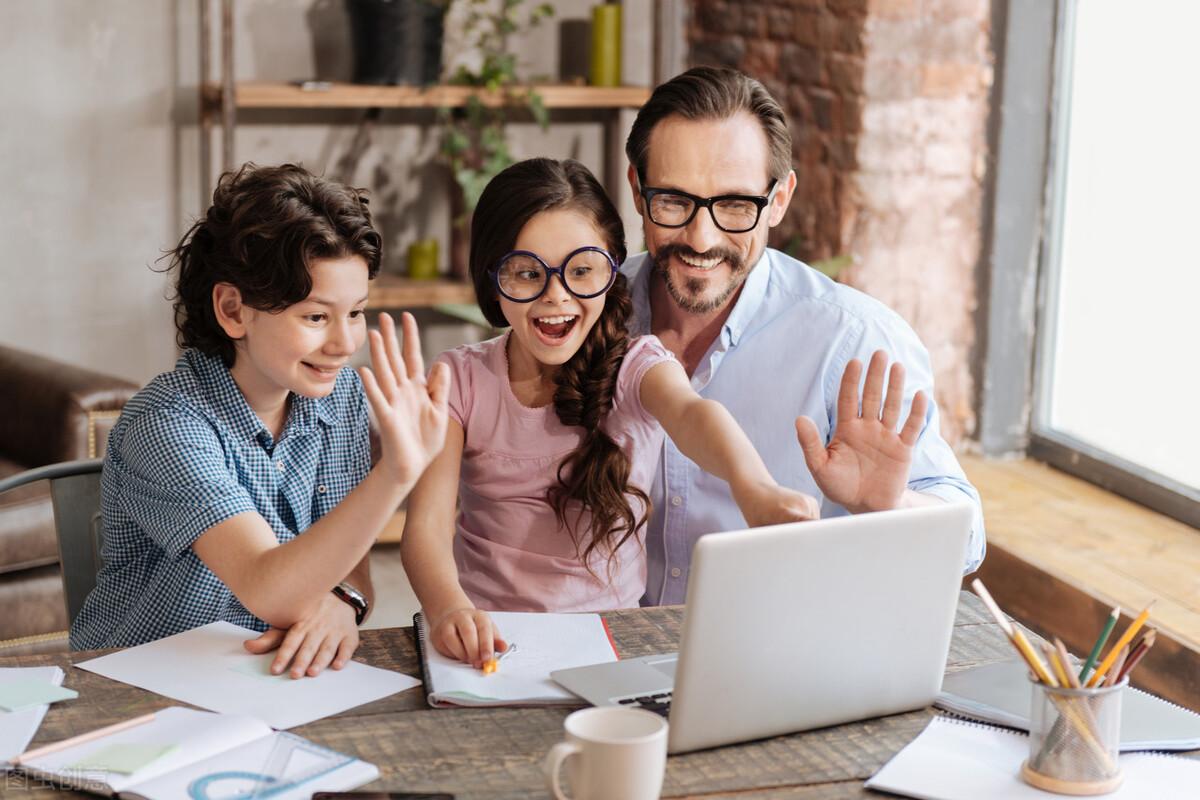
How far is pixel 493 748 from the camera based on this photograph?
50.3 inches

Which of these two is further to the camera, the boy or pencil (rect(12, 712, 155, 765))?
the boy

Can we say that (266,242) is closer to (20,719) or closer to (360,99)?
(20,719)

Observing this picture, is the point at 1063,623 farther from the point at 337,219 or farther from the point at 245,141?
the point at 245,141

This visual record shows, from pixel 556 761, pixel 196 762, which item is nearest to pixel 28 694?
pixel 196 762

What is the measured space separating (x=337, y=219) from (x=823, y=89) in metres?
2.04

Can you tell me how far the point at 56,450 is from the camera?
10.2ft

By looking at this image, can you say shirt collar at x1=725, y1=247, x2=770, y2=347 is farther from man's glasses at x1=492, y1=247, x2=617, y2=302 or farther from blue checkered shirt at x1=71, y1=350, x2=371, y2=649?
blue checkered shirt at x1=71, y1=350, x2=371, y2=649

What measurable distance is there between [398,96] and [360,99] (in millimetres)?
107

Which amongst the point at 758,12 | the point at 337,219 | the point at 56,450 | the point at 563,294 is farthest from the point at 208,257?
the point at 758,12

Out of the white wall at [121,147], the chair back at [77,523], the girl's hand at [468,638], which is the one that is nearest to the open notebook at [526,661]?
the girl's hand at [468,638]

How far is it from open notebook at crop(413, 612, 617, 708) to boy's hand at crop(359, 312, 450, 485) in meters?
0.21

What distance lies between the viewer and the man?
1987mm

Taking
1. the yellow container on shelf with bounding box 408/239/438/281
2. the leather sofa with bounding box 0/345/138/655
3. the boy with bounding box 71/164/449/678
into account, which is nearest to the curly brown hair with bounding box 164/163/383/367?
the boy with bounding box 71/164/449/678

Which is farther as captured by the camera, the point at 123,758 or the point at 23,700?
the point at 23,700
